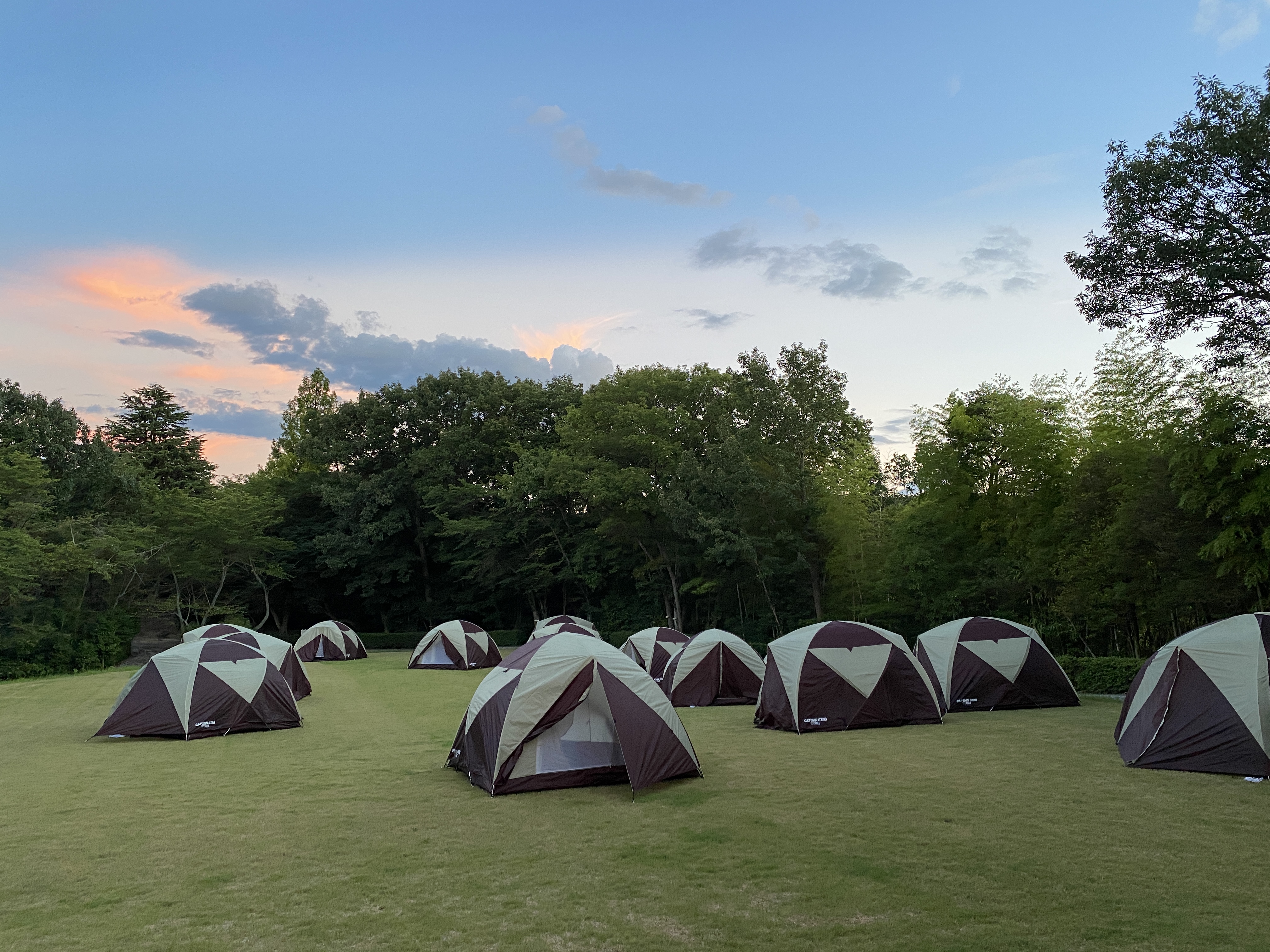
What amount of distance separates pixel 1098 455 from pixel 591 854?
15.5m

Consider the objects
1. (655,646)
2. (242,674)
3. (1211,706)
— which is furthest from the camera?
(655,646)

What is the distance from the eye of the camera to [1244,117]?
11.9 metres

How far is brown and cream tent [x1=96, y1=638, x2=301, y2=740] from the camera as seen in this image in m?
12.9

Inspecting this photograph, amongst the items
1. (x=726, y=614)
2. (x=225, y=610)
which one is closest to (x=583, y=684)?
(x=726, y=614)

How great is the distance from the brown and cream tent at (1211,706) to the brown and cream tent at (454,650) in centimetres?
2109

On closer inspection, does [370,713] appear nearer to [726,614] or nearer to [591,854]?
[591,854]

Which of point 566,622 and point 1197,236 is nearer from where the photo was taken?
point 1197,236

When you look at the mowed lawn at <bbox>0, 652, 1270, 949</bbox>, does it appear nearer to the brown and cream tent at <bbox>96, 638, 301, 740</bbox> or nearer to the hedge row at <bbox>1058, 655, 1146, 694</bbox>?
the brown and cream tent at <bbox>96, 638, 301, 740</bbox>

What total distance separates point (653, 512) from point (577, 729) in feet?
72.1

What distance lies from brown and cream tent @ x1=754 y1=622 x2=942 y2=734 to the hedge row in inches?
205

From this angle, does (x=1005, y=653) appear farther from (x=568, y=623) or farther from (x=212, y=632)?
(x=212, y=632)

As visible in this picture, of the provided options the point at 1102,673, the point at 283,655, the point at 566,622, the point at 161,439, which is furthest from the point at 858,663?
the point at 161,439

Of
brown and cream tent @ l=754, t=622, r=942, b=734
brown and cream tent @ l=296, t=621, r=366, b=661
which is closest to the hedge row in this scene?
brown and cream tent @ l=754, t=622, r=942, b=734

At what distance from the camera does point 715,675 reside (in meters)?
16.0
